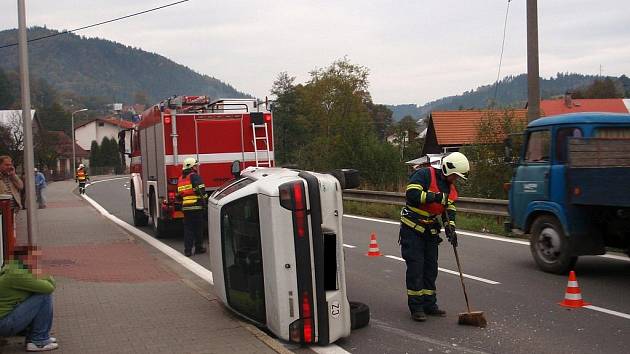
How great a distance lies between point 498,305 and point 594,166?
8.58 ft

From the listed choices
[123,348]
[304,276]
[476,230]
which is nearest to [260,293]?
[304,276]

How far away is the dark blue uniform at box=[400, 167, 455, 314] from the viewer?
7059mm

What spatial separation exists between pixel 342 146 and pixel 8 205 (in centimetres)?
2026

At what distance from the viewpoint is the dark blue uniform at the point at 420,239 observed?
7.06 m

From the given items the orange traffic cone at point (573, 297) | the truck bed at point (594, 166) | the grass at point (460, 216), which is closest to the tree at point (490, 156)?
the grass at point (460, 216)

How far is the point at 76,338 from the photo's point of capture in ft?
21.2

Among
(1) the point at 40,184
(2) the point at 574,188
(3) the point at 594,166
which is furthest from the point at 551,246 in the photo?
(1) the point at 40,184

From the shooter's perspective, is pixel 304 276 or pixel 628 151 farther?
pixel 628 151

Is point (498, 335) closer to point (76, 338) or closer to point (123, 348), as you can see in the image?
point (123, 348)

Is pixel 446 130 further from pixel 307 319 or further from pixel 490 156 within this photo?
pixel 307 319

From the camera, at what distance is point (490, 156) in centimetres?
1833

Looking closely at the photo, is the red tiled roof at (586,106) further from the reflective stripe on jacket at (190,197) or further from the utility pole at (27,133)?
the utility pole at (27,133)

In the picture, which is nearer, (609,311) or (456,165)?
(456,165)

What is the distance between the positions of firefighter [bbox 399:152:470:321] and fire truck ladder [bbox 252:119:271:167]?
23.6ft
